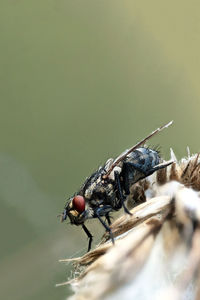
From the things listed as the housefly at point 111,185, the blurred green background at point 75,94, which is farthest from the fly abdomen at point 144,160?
the blurred green background at point 75,94

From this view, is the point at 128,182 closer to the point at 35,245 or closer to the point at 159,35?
the point at 35,245

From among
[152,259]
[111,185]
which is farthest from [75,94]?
[152,259]

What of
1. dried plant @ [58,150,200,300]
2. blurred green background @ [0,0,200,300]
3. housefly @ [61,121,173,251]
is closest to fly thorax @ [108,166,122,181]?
housefly @ [61,121,173,251]

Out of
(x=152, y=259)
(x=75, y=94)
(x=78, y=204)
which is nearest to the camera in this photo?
(x=152, y=259)

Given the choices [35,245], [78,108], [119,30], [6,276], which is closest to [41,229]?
[35,245]

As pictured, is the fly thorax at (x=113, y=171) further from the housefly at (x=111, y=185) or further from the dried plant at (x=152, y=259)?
the dried plant at (x=152, y=259)

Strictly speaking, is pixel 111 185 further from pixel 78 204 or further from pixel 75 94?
pixel 75 94
